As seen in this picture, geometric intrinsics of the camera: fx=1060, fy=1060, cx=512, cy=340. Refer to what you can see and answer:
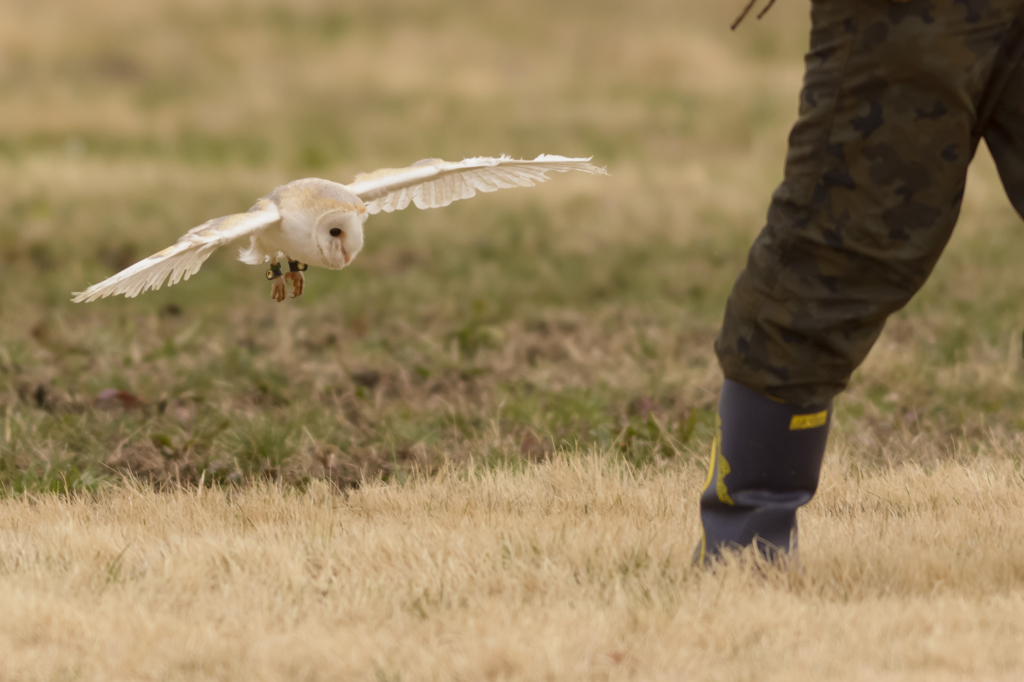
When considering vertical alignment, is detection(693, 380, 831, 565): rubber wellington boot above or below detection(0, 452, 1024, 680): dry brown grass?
above

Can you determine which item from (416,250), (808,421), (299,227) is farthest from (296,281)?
(416,250)

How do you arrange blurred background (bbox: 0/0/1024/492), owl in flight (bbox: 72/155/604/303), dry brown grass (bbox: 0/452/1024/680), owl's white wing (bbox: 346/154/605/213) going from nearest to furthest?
dry brown grass (bbox: 0/452/1024/680), owl in flight (bbox: 72/155/604/303), owl's white wing (bbox: 346/154/605/213), blurred background (bbox: 0/0/1024/492)

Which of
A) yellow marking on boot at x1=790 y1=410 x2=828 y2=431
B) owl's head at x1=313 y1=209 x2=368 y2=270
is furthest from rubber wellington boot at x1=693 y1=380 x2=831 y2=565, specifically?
owl's head at x1=313 y1=209 x2=368 y2=270

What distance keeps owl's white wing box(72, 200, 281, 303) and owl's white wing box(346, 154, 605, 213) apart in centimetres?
33

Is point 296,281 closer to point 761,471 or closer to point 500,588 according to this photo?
point 500,588

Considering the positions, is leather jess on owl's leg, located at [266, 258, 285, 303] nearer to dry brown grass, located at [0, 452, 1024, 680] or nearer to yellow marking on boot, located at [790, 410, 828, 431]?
dry brown grass, located at [0, 452, 1024, 680]

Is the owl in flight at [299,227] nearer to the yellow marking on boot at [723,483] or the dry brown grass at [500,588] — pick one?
the dry brown grass at [500,588]

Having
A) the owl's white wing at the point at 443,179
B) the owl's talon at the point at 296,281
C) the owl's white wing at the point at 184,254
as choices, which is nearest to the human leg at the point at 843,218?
the owl's white wing at the point at 443,179

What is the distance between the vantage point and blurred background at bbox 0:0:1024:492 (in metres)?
4.17

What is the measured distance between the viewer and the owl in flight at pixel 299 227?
228 centimetres

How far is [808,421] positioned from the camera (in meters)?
2.55

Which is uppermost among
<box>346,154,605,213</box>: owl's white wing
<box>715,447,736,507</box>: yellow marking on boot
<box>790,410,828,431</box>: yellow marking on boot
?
<box>346,154,605,213</box>: owl's white wing

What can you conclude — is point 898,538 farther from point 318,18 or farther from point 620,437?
point 318,18

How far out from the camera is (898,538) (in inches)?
110
